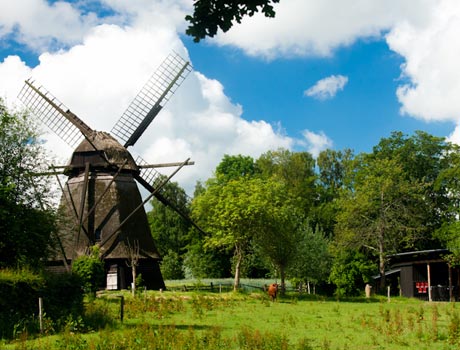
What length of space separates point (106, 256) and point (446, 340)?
26.3 meters

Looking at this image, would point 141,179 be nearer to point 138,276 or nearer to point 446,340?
point 138,276

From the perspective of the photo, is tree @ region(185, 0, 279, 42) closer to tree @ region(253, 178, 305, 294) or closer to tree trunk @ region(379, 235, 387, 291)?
tree @ region(253, 178, 305, 294)

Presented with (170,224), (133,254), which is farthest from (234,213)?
(170,224)

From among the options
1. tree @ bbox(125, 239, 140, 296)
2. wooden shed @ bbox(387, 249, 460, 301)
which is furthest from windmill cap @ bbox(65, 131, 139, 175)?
wooden shed @ bbox(387, 249, 460, 301)

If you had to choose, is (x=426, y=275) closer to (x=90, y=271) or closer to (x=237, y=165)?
(x=90, y=271)

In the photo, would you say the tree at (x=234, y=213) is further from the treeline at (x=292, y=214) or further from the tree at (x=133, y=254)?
the tree at (x=133, y=254)

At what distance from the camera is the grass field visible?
1512 centimetres

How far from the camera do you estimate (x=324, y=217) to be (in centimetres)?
6794

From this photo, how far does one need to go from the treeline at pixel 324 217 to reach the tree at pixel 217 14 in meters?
34.5

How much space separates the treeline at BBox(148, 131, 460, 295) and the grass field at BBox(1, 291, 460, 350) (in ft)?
41.3

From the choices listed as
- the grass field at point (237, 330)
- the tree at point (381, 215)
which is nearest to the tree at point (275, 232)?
the tree at point (381, 215)

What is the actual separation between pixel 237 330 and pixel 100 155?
2334 cm

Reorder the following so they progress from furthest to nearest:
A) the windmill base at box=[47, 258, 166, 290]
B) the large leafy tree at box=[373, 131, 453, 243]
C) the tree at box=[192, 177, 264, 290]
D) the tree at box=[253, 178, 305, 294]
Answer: the large leafy tree at box=[373, 131, 453, 243] < the tree at box=[253, 178, 305, 294] < the tree at box=[192, 177, 264, 290] < the windmill base at box=[47, 258, 166, 290]

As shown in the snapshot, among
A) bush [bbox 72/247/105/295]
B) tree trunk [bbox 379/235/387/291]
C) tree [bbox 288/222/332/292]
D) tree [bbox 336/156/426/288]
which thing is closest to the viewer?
bush [bbox 72/247/105/295]
